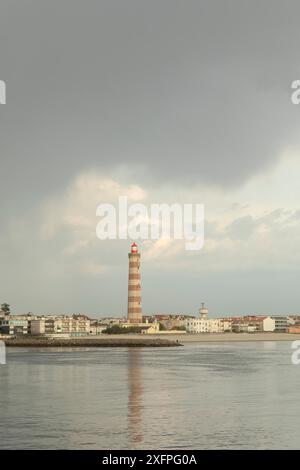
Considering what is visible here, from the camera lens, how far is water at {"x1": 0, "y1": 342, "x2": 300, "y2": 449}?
85.1ft

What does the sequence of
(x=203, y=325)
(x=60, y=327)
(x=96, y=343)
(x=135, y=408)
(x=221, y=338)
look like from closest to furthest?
(x=135, y=408), (x=96, y=343), (x=60, y=327), (x=221, y=338), (x=203, y=325)

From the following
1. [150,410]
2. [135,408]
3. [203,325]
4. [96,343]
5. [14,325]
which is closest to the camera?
[150,410]

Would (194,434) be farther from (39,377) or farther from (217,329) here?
(217,329)

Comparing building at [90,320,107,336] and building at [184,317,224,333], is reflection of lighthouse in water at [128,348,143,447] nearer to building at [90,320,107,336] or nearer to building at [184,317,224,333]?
building at [90,320,107,336]

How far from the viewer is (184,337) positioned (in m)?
163

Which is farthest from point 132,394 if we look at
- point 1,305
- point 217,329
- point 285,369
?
point 217,329

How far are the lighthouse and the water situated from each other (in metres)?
86.8

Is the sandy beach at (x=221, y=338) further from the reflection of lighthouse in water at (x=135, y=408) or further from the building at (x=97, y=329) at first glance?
the reflection of lighthouse in water at (x=135, y=408)

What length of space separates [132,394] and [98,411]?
7.24m

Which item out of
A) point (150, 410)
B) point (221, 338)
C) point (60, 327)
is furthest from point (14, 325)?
point (150, 410)

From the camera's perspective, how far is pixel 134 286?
142m

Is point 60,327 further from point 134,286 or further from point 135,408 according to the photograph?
point 135,408

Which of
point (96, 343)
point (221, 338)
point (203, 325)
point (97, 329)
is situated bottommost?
point (221, 338)

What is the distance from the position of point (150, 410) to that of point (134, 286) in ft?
358
